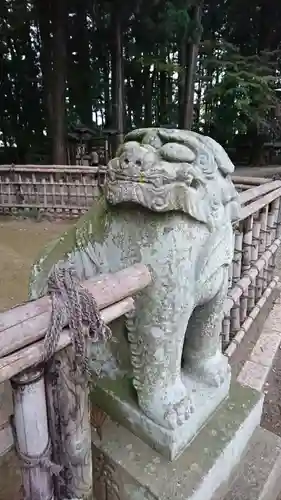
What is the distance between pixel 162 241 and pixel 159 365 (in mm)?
375

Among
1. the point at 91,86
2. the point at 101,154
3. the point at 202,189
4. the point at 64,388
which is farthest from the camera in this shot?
the point at 91,86

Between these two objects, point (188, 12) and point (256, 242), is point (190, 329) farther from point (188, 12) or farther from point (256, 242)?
point (188, 12)

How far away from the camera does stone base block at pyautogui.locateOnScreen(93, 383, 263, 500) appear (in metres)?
1.15

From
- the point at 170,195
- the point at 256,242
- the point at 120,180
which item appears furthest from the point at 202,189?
the point at 256,242

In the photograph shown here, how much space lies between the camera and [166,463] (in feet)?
3.91

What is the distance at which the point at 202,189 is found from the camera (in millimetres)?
1041

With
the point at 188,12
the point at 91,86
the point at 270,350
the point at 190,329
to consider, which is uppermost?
the point at 188,12

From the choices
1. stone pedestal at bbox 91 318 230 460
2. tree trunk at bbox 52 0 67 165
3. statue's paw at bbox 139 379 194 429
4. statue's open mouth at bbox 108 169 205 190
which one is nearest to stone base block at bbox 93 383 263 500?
stone pedestal at bbox 91 318 230 460

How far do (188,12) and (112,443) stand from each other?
34.8 ft

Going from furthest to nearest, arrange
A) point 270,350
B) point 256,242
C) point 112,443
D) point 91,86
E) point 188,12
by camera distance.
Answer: point 91,86
point 188,12
point 256,242
point 270,350
point 112,443

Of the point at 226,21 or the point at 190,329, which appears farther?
the point at 226,21

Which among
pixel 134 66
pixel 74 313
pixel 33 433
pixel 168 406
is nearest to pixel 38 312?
pixel 74 313

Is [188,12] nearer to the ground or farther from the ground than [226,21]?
nearer to the ground

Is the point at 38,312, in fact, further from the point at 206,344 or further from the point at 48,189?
the point at 48,189
